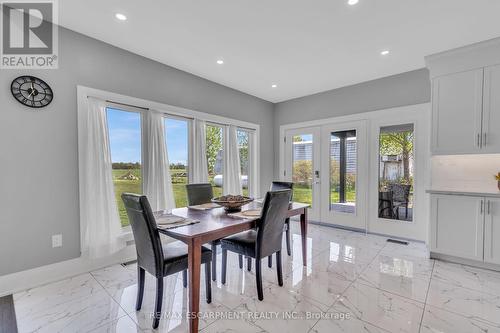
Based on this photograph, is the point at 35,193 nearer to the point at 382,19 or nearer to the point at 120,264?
the point at 120,264

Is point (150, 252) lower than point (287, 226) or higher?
higher

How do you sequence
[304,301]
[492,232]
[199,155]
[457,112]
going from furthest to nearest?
[199,155] → [457,112] → [492,232] → [304,301]

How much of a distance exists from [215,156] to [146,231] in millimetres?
2552

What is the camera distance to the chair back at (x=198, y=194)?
2.99 meters

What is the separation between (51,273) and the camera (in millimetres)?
2418

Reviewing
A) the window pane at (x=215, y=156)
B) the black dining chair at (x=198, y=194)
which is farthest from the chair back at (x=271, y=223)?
the window pane at (x=215, y=156)

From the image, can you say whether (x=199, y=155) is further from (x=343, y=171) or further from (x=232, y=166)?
(x=343, y=171)

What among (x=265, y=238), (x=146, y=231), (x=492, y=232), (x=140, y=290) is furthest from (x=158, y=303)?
(x=492, y=232)

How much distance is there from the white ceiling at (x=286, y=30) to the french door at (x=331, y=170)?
1.28 meters

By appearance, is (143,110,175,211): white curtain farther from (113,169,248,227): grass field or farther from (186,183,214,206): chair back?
(186,183,214,206): chair back

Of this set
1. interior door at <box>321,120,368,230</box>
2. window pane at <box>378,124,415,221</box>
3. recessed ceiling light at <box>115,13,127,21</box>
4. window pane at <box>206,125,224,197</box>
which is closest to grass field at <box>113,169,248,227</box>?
window pane at <box>206,125,224,197</box>

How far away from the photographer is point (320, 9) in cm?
218

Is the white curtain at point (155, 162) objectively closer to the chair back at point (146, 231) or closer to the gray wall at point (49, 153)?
the gray wall at point (49, 153)

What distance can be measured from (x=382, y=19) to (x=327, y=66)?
3.69 feet
